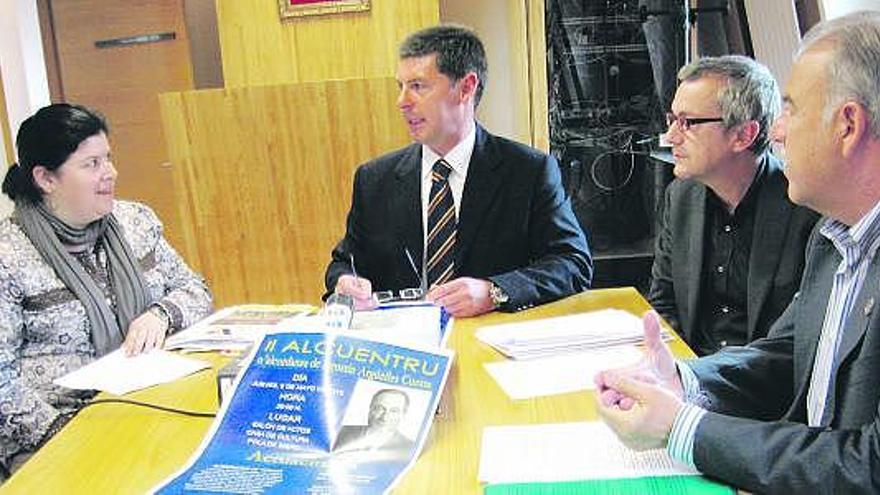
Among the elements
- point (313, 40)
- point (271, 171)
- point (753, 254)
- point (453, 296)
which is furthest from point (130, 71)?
point (753, 254)

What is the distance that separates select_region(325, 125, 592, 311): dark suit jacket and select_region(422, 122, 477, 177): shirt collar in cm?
2

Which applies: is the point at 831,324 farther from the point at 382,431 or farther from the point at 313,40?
the point at 313,40

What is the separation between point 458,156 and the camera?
2180mm

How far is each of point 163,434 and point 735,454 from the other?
0.85 metres

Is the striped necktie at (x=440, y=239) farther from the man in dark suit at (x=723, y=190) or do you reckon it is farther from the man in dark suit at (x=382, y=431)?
the man in dark suit at (x=382, y=431)

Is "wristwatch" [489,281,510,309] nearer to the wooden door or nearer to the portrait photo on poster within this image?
the portrait photo on poster

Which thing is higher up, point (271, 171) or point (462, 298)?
point (271, 171)

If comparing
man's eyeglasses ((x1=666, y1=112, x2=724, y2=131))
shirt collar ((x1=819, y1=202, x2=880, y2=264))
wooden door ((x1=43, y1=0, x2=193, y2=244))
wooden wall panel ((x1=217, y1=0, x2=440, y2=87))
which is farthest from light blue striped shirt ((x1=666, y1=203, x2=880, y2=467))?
wooden door ((x1=43, y1=0, x2=193, y2=244))

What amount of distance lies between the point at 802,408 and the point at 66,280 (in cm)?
164

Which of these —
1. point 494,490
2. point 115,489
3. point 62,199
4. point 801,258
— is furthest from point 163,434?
point 801,258

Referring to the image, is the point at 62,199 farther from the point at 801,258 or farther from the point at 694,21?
the point at 694,21

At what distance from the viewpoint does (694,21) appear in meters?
3.95

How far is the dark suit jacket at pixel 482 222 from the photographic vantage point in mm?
2098

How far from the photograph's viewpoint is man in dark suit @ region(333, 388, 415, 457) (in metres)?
1.05
